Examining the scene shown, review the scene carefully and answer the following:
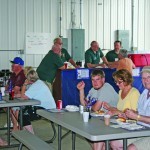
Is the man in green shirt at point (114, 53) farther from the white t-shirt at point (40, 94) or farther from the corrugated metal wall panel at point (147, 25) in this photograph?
the white t-shirt at point (40, 94)

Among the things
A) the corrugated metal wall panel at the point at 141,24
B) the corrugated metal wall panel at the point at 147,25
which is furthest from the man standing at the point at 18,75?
the corrugated metal wall panel at the point at 147,25

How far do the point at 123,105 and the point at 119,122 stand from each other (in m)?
0.59

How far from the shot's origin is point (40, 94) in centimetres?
497

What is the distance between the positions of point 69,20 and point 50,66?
353 centimetres

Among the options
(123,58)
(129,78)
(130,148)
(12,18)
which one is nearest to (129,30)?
(12,18)

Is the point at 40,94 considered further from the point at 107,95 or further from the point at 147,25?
the point at 147,25

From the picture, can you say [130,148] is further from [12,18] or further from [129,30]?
[129,30]

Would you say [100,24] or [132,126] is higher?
[100,24]

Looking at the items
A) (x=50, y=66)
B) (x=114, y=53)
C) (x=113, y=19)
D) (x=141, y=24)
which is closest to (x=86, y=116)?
(x=50, y=66)

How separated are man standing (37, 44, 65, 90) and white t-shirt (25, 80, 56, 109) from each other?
1.97 meters

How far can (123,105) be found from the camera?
3.84m

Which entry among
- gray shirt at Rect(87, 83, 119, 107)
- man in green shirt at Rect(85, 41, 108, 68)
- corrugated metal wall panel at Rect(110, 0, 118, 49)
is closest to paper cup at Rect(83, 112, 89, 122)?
gray shirt at Rect(87, 83, 119, 107)

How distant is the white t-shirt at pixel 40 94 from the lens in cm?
495

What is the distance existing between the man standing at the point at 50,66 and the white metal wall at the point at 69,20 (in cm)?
265
